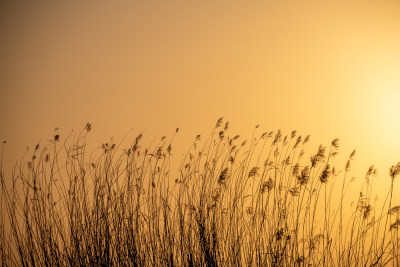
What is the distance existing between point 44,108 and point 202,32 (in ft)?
4.96

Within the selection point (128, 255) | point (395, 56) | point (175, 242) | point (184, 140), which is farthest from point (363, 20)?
point (128, 255)

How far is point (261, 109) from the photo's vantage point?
3.27m

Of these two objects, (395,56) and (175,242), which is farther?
(395,56)

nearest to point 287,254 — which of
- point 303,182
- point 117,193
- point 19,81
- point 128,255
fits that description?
point 303,182

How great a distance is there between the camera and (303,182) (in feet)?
6.99

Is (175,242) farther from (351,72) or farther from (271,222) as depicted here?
(351,72)

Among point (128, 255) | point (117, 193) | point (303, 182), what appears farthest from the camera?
point (117, 193)

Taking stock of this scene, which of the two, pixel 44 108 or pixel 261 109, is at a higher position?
pixel 261 109

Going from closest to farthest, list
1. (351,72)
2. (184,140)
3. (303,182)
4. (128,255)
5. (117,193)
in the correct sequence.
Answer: (303,182), (128,255), (117,193), (184,140), (351,72)

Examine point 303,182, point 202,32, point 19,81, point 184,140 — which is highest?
point 202,32

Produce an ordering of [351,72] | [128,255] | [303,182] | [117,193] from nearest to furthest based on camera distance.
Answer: [303,182]
[128,255]
[117,193]
[351,72]

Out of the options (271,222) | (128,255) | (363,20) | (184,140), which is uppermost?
(363,20)

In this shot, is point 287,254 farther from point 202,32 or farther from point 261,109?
point 202,32

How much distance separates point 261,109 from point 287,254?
128cm
